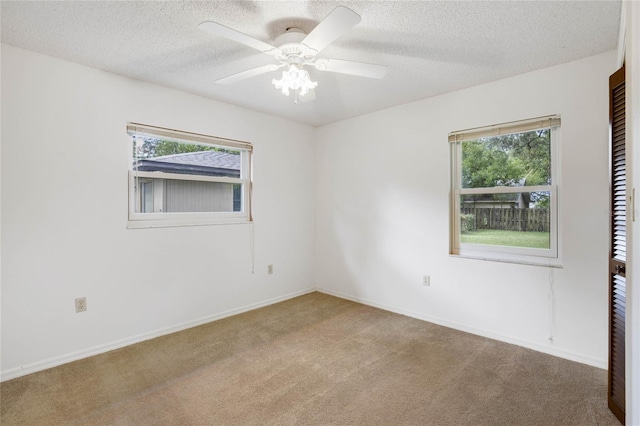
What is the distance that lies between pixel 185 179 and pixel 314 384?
91.9 inches

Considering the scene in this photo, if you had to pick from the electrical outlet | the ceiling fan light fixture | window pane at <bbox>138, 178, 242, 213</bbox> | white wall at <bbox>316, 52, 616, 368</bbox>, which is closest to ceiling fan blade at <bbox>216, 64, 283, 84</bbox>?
the ceiling fan light fixture

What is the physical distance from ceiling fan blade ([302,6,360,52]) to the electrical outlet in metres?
2.64

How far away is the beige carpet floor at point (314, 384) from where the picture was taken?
184 centimetres

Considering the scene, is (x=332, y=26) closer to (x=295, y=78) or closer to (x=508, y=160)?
(x=295, y=78)

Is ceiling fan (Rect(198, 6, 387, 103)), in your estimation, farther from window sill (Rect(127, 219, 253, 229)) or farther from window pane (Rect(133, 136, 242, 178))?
window sill (Rect(127, 219, 253, 229))

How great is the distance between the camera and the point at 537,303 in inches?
106

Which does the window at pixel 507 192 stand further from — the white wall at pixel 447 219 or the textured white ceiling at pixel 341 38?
the textured white ceiling at pixel 341 38

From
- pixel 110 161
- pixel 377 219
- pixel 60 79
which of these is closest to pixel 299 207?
pixel 377 219

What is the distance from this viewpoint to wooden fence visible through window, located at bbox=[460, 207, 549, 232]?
277 centimetres

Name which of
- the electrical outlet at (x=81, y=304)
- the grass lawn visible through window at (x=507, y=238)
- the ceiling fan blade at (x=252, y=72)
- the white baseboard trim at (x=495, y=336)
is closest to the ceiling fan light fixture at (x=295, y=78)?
the ceiling fan blade at (x=252, y=72)

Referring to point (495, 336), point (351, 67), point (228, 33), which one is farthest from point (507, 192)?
point (228, 33)

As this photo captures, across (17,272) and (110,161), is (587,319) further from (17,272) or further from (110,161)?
(17,272)

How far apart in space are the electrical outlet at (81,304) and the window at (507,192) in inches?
135

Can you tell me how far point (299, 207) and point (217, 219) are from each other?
121 cm
